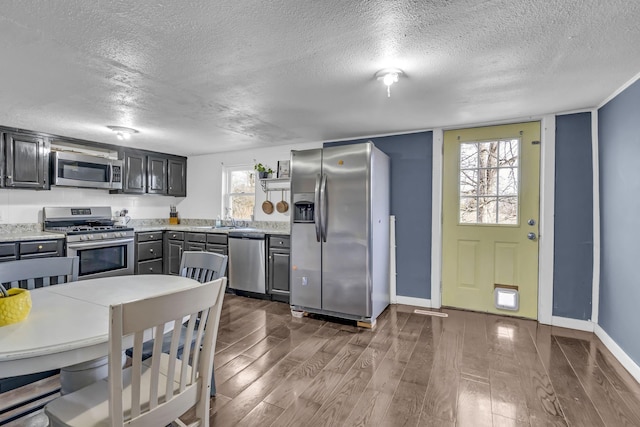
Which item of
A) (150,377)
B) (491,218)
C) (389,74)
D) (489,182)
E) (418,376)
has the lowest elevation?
(418,376)

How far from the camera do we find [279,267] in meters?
4.08

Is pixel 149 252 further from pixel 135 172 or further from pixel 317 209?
pixel 317 209

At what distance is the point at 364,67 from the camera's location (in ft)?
7.06

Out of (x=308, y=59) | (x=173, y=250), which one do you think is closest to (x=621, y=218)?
(x=308, y=59)

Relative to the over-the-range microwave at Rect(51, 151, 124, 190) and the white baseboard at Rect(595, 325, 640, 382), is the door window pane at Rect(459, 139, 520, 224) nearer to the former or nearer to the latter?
the white baseboard at Rect(595, 325, 640, 382)

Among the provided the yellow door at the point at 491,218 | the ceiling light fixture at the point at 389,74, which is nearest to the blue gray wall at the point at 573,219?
the yellow door at the point at 491,218

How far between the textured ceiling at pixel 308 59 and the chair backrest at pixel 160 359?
1.35 meters

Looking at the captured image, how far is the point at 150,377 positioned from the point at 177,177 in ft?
16.5

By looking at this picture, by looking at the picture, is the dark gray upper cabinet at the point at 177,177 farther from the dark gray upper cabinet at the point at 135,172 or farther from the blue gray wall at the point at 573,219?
the blue gray wall at the point at 573,219

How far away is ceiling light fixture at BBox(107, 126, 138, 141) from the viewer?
378 centimetres

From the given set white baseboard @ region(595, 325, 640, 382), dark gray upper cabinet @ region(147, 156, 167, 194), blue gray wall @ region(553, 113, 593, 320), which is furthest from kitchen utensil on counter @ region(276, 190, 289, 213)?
white baseboard @ region(595, 325, 640, 382)

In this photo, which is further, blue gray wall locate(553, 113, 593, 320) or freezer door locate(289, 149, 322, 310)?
freezer door locate(289, 149, 322, 310)

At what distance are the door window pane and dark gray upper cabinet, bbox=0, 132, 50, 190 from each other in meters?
5.08

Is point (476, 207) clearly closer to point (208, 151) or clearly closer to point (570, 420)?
point (570, 420)
